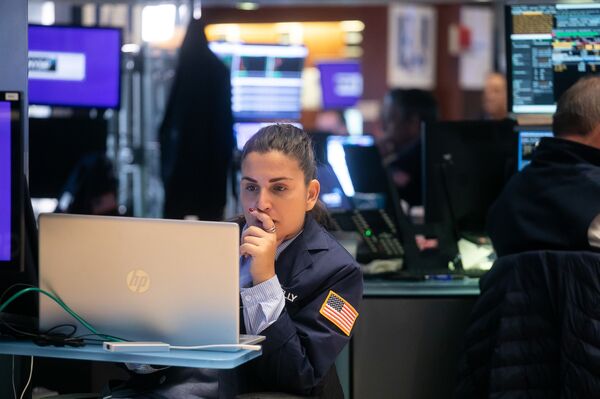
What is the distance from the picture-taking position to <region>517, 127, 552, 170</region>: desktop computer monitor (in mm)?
3938

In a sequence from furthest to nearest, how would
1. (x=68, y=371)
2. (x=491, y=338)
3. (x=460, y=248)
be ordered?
(x=460, y=248) → (x=68, y=371) → (x=491, y=338)

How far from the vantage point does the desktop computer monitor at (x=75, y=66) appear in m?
5.62

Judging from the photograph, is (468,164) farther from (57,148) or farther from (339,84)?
(339,84)

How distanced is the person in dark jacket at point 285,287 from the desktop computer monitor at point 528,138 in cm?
141

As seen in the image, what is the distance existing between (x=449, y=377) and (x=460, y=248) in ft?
2.01

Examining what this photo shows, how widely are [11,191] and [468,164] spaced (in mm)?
2110

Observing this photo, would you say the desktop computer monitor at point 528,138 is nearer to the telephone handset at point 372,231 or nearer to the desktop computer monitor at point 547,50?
the desktop computer monitor at point 547,50

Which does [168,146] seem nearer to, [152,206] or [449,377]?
[152,206]

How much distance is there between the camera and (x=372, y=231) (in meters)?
3.99

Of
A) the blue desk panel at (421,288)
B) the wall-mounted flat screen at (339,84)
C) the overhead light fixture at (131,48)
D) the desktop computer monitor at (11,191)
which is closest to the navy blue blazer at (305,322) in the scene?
the desktop computer monitor at (11,191)

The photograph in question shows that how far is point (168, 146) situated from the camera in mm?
5840

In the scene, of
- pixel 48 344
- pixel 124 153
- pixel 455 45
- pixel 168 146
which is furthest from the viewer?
pixel 455 45

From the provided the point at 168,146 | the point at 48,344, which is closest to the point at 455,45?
the point at 168,146

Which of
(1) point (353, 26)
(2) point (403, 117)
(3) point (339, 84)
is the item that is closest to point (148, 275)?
(2) point (403, 117)
